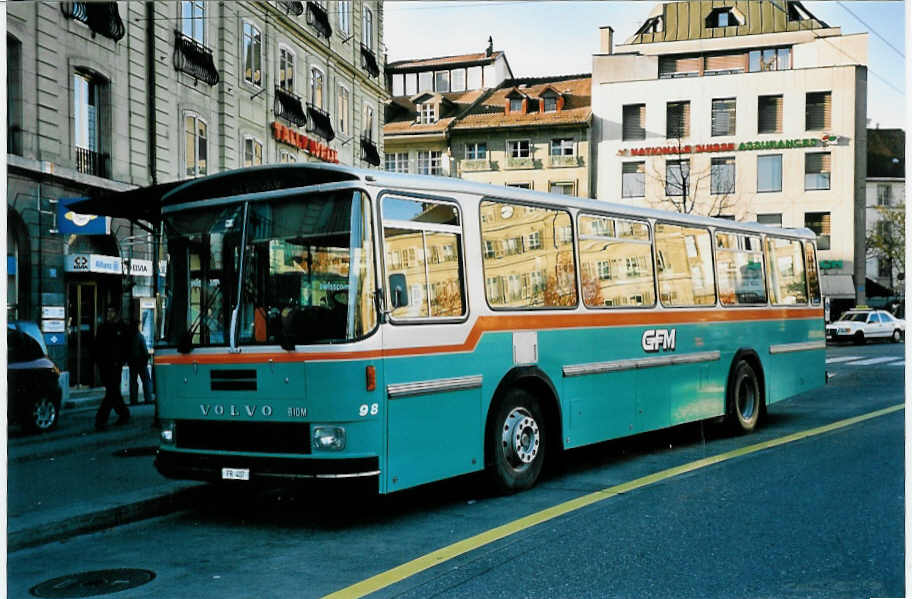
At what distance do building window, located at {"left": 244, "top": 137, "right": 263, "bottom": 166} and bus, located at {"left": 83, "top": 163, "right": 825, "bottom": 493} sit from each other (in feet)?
58.4

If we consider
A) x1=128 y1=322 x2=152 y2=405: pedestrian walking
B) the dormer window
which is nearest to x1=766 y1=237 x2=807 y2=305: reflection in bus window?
x1=128 y1=322 x2=152 y2=405: pedestrian walking

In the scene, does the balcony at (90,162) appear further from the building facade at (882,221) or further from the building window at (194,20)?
the building facade at (882,221)

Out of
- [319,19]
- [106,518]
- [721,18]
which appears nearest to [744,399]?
[106,518]

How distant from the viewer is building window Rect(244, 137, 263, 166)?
26484 mm

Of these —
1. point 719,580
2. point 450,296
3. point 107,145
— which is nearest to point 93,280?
point 107,145

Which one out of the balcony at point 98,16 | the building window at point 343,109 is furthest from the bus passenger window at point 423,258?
the building window at point 343,109

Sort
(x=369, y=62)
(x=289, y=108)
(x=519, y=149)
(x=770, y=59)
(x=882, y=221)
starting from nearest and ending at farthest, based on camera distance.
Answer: (x=289, y=108) → (x=369, y=62) → (x=770, y=59) → (x=882, y=221) → (x=519, y=149)

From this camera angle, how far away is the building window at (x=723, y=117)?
2194 inches

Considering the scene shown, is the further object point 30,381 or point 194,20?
point 194,20

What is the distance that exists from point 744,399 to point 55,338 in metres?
12.8

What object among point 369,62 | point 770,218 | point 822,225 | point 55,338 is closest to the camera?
point 55,338

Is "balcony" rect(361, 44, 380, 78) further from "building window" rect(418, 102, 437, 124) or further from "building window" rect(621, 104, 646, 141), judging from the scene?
"building window" rect(418, 102, 437, 124)

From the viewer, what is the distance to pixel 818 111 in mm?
54969

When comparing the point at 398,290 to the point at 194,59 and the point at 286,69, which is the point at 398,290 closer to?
the point at 194,59
